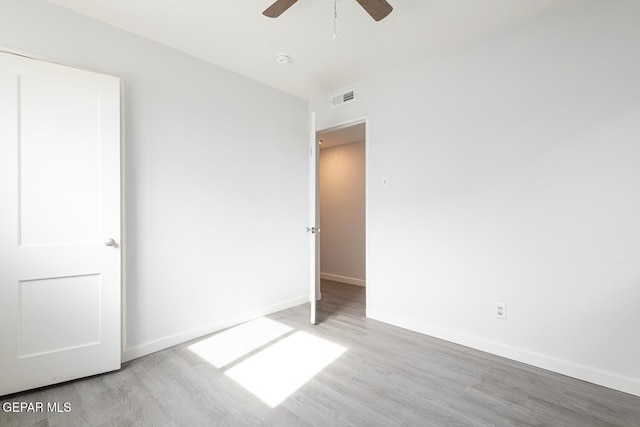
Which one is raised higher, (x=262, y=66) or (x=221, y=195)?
(x=262, y=66)

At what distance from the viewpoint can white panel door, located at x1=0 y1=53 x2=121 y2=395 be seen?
1841mm

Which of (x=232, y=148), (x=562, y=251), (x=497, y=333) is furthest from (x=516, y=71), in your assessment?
(x=232, y=148)

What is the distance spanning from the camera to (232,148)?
3.02 m

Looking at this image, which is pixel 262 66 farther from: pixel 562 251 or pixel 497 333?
pixel 497 333

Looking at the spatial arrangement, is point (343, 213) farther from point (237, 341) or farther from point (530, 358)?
point (530, 358)

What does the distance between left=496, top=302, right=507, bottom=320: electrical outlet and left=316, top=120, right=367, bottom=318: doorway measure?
229 cm

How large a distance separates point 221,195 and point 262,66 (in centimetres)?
135

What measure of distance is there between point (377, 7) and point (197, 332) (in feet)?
9.65

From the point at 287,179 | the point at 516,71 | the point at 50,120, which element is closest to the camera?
the point at 50,120

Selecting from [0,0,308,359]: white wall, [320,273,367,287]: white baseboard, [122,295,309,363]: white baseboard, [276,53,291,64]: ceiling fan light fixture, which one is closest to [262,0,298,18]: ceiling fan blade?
[276,53,291,64]: ceiling fan light fixture

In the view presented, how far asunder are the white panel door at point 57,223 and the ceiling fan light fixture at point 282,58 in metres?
1.34

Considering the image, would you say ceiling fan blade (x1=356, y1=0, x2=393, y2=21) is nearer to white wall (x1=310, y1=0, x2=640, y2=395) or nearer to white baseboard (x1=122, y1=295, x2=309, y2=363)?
white wall (x1=310, y1=0, x2=640, y2=395)

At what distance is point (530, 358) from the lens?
88.2 inches

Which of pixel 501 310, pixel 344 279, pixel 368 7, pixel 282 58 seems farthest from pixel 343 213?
pixel 368 7
